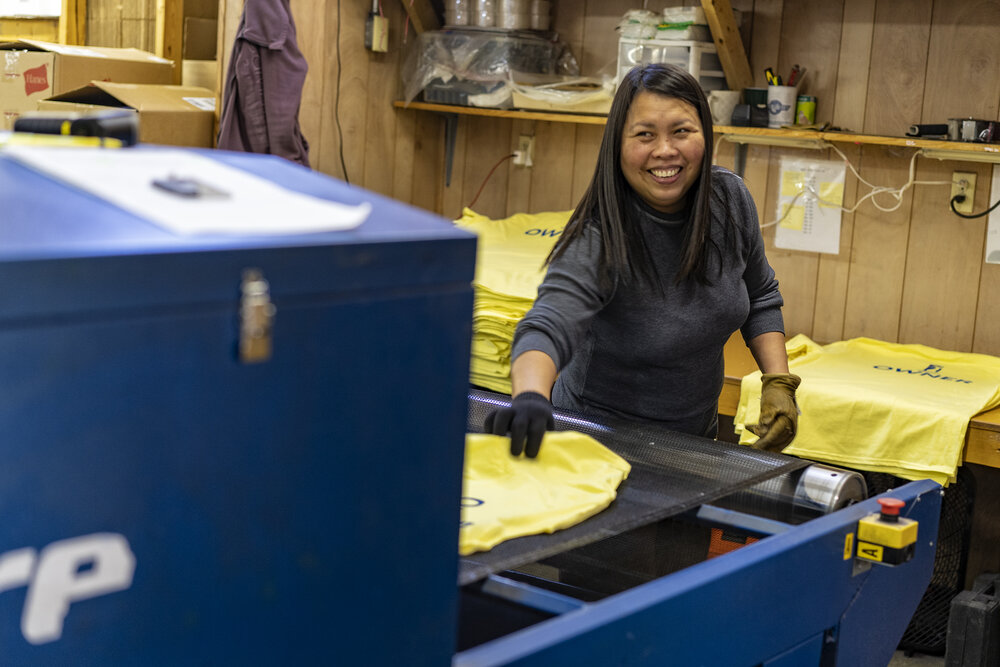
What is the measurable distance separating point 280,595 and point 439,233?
0.77 ft

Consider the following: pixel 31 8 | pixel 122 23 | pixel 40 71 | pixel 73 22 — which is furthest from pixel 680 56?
pixel 31 8

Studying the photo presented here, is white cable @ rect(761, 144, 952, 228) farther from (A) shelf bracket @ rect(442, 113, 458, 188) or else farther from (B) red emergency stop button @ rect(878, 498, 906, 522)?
(B) red emergency stop button @ rect(878, 498, 906, 522)

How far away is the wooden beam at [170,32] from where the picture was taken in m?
3.63

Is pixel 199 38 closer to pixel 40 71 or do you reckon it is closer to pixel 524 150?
pixel 40 71

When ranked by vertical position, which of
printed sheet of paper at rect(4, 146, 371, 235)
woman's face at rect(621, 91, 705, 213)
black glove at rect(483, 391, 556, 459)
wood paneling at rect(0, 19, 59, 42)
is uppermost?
wood paneling at rect(0, 19, 59, 42)

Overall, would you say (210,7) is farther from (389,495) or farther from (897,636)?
(389,495)

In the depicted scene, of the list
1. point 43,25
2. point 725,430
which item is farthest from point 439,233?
point 43,25

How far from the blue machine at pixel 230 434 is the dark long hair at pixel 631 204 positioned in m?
0.88

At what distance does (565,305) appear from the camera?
1.54m

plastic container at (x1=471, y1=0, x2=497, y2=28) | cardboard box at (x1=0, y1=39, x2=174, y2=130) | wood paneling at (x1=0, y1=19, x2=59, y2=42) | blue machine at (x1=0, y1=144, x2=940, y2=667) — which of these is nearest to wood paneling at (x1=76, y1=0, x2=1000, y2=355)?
plastic container at (x1=471, y1=0, x2=497, y2=28)

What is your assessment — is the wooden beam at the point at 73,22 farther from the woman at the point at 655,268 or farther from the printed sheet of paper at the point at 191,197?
the printed sheet of paper at the point at 191,197

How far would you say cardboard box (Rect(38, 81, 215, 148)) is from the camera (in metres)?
2.92

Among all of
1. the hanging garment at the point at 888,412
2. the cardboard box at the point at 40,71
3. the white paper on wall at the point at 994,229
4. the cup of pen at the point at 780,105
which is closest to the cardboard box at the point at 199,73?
the cardboard box at the point at 40,71

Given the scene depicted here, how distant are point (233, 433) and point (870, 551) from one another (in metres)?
0.85
